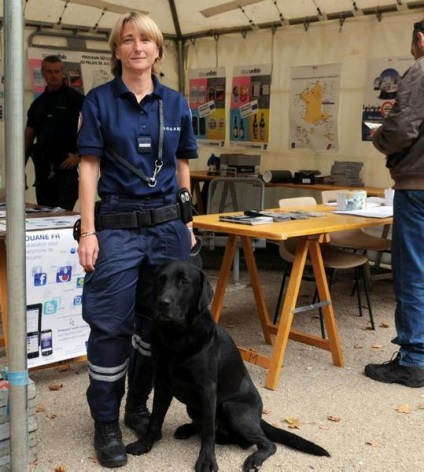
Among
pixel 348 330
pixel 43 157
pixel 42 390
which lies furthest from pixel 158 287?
pixel 43 157

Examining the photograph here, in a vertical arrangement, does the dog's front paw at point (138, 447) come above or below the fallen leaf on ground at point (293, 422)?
above

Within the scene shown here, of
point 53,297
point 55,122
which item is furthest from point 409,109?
point 55,122

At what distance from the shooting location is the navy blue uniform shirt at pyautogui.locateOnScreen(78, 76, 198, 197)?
265 centimetres

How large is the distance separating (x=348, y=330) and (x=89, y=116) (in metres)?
2.84

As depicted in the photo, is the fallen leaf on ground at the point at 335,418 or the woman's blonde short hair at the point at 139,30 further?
the fallen leaf on ground at the point at 335,418

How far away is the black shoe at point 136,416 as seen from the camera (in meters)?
3.06

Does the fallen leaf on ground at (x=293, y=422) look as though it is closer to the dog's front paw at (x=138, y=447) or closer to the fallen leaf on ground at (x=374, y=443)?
the fallen leaf on ground at (x=374, y=443)

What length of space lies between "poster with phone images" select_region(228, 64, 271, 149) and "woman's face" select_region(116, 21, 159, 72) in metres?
4.65

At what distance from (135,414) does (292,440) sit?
2.41ft

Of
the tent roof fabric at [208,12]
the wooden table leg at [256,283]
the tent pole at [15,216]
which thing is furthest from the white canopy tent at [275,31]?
the tent pole at [15,216]

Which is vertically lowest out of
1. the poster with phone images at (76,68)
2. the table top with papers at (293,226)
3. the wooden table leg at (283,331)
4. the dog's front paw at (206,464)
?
Answer: the dog's front paw at (206,464)

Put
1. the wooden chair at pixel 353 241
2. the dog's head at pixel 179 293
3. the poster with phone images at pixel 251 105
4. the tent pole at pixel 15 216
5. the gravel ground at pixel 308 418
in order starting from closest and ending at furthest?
the tent pole at pixel 15 216 < the dog's head at pixel 179 293 < the gravel ground at pixel 308 418 < the wooden chair at pixel 353 241 < the poster with phone images at pixel 251 105

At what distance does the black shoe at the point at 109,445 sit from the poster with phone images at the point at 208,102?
A: 5381 mm

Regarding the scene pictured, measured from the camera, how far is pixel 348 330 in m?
4.79
